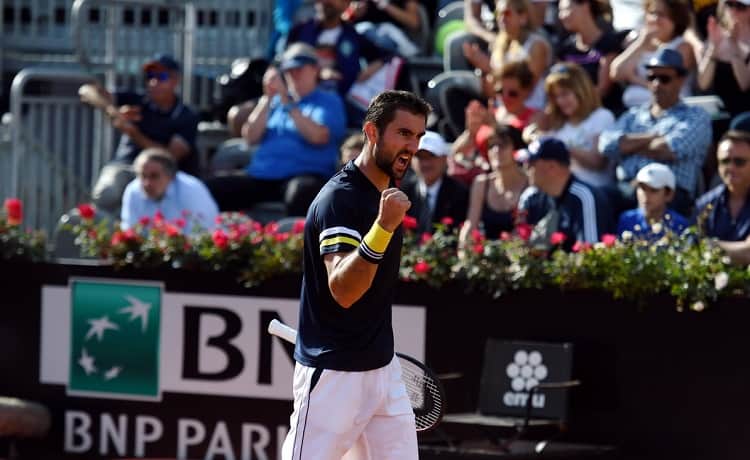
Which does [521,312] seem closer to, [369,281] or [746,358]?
[746,358]

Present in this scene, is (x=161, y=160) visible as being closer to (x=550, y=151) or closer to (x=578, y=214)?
(x=550, y=151)

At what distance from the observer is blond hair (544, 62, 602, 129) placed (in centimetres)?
922

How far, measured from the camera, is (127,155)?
442 inches

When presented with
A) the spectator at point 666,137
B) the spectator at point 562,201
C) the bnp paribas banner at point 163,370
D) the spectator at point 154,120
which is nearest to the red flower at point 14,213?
the bnp paribas banner at point 163,370

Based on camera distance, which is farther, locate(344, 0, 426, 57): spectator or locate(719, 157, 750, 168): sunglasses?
locate(344, 0, 426, 57): spectator

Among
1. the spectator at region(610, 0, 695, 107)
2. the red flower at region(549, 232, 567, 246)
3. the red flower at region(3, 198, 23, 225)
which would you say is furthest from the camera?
the spectator at region(610, 0, 695, 107)

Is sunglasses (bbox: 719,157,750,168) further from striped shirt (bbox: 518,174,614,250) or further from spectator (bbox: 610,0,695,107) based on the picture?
spectator (bbox: 610,0,695,107)

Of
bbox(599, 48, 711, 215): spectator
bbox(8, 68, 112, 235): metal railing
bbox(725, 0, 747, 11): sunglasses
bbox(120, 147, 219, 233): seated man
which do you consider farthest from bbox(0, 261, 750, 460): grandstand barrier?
bbox(725, 0, 747, 11): sunglasses

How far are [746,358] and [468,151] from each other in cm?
303

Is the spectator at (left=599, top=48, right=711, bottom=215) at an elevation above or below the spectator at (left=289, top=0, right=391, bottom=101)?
below

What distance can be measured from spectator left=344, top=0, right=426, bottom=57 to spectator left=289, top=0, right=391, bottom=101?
0.90ft

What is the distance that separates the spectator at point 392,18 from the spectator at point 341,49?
10.8 inches

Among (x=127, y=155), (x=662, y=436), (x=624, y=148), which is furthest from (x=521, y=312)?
(x=127, y=155)

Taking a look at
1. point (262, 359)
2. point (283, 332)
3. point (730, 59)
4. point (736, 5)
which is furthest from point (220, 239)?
point (736, 5)
